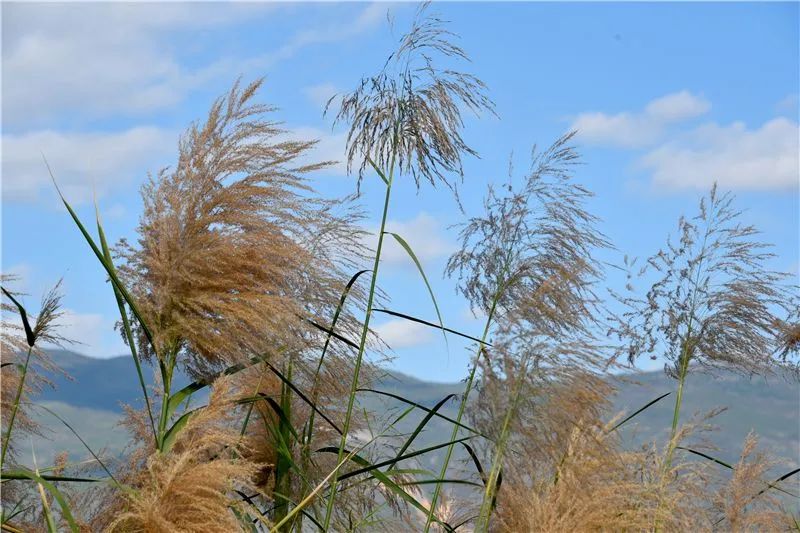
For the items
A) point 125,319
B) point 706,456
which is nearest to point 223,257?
point 125,319

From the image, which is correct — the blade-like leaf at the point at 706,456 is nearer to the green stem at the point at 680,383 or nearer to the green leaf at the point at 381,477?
the green stem at the point at 680,383

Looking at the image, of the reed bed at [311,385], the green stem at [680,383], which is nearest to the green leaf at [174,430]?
the reed bed at [311,385]

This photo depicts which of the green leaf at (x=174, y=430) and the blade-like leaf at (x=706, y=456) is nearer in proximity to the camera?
the green leaf at (x=174, y=430)

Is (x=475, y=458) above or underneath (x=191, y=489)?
above

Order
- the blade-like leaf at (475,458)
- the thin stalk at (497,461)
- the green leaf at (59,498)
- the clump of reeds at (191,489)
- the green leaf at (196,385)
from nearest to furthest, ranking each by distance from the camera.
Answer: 1. the green leaf at (59,498)
2. the clump of reeds at (191,489)
3. the thin stalk at (497,461)
4. the green leaf at (196,385)
5. the blade-like leaf at (475,458)

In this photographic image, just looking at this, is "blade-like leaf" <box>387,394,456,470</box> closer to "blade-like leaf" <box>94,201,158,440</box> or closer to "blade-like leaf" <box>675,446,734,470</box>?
"blade-like leaf" <box>94,201,158,440</box>

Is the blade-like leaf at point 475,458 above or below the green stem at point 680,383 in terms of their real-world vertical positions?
below

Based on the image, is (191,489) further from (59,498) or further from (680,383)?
(680,383)

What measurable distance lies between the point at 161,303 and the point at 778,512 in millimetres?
Answer: 2743

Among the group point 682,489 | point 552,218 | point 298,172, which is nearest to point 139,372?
point 298,172

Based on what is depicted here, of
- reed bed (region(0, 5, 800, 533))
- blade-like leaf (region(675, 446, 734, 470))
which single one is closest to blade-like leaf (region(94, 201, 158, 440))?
reed bed (region(0, 5, 800, 533))

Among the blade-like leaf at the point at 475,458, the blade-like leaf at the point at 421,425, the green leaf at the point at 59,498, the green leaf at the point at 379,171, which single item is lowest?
the green leaf at the point at 59,498

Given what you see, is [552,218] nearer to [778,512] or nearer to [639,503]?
[639,503]

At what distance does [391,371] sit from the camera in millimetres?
3674
